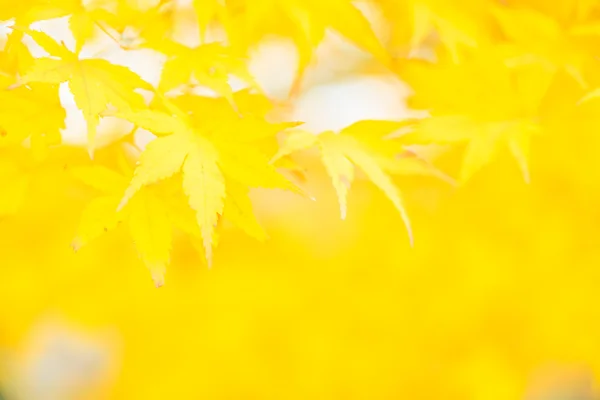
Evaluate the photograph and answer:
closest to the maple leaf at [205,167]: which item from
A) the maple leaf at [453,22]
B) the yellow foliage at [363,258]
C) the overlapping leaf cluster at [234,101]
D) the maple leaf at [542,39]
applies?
the overlapping leaf cluster at [234,101]

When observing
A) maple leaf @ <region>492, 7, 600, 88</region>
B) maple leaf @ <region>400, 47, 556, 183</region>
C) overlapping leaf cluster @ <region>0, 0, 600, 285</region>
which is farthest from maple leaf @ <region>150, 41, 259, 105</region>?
maple leaf @ <region>492, 7, 600, 88</region>

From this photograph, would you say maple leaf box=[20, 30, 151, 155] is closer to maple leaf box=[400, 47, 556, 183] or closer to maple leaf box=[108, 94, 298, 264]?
maple leaf box=[108, 94, 298, 264]

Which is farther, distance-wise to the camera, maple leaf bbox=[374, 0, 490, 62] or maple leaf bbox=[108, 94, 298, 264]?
maple leaf bbox=[374, 0, 490, 62]

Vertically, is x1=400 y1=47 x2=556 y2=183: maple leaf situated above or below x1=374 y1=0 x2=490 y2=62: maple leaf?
below

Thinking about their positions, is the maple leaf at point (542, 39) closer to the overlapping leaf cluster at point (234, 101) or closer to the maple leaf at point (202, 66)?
the overlapping leaf cluster at point (234, 101)

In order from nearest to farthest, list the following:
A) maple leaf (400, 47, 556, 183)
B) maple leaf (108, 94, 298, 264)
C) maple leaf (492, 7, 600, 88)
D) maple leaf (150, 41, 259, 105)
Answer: maple leaf (108, 94, 298, 264) < maple leaf (150, 41, 259, 105) < maple leaf (400, 47, 556, 183) < maple leaf (492, 7, 600, 88)

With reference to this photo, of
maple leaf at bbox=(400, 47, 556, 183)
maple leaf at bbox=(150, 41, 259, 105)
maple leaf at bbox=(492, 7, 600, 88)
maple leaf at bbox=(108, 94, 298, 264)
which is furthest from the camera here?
maple leaf at bbox=(492, 7, 600, 88)

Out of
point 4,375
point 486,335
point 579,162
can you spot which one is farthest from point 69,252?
point 579,162

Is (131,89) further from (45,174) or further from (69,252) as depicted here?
(69,252)
